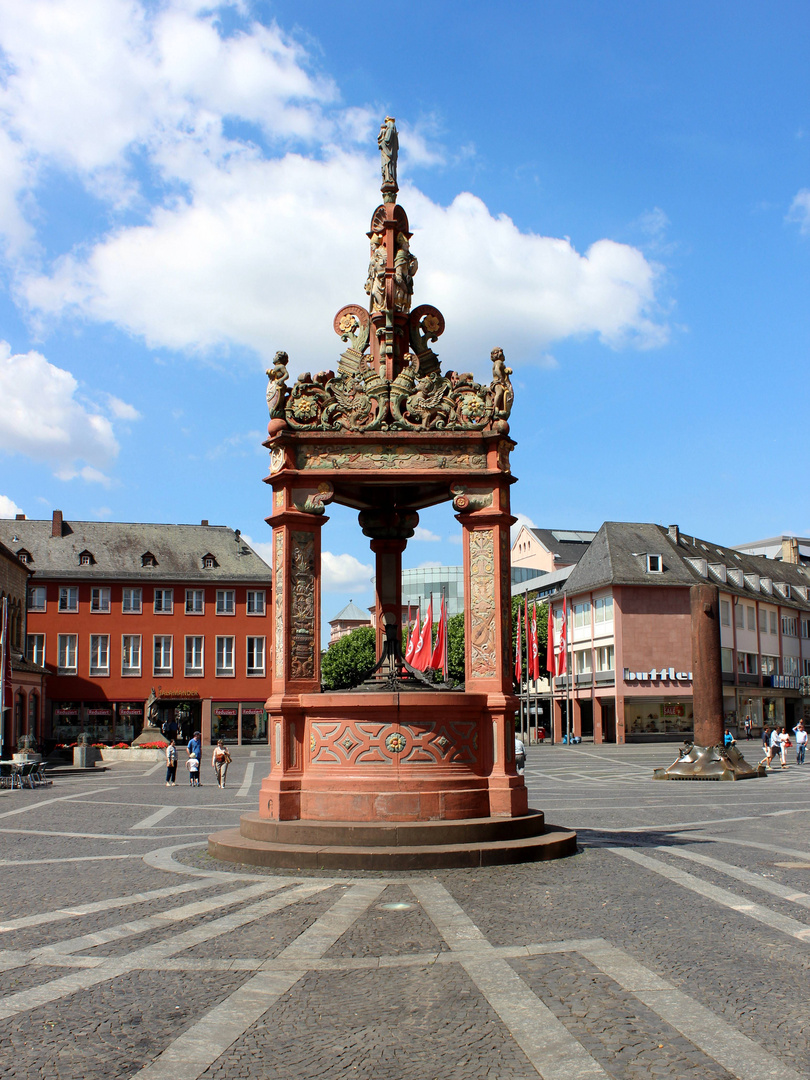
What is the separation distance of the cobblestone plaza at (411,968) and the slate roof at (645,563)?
51295 millimetres

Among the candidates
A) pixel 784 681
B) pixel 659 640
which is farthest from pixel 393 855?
pixel 784 681

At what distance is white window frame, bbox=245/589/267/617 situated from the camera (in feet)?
220

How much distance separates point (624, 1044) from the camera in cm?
526

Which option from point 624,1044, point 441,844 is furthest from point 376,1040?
point 441,844

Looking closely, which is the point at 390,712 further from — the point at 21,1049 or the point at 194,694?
the point at 194,694

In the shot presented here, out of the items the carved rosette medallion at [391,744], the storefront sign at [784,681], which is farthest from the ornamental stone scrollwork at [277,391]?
the storefront sign at [784,681]

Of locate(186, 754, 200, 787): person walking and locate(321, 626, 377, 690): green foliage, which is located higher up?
locate(321, 626, 377, 690): green foliage

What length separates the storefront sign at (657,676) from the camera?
61.9m

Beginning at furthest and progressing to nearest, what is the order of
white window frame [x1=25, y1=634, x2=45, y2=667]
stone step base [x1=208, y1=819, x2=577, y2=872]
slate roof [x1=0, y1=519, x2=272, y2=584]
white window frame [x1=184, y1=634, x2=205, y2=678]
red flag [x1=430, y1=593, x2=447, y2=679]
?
1. slate roof [x1=0, y1=519, x2=272, y2=584]
2. white window frame [x1=184, y1=634, x2=205, y2=678]
3. white window frame [x1=25, y1=634, x2=45, y2=667]
4. red flag [x1=430, y1=593, x2=447, y2=679]
5. stone step base [x1=208, y1=819, x2=577, y2=872]

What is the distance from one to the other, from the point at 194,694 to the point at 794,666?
145ft

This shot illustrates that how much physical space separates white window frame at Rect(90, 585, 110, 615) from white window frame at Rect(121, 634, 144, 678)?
225 centimetres

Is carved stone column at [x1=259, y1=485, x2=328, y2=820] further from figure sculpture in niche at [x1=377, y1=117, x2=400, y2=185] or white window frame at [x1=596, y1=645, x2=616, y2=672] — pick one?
white window frame at [x1=596, y1=645, x2=616, y2=672]

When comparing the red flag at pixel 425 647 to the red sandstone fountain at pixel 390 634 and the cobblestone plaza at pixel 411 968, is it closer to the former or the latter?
the red sandstone fountain at pixel 390 634

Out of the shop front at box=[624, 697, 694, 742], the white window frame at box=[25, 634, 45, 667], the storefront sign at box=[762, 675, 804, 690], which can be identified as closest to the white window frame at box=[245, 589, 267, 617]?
the white window frame at box=[25, 634, 45, 667]
